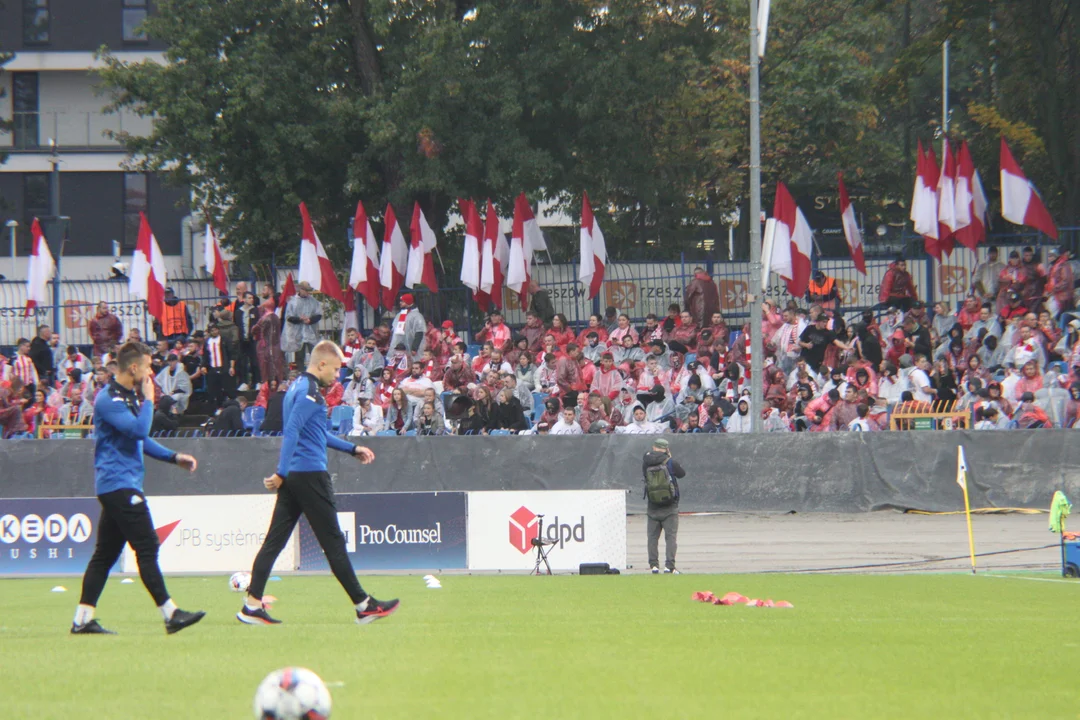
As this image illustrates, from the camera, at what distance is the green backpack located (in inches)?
672

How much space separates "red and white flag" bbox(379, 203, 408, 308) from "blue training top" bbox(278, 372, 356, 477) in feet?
65.7

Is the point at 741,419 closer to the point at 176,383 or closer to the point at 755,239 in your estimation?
the point at 755,239

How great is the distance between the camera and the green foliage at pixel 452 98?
31328 millimetres

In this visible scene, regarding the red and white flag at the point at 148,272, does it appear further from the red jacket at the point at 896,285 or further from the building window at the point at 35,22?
the building window at the point at 35,22

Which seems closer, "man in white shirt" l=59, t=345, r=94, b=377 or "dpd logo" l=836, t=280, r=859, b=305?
"man in white shirt" l=59, t=345, r=94, b=377

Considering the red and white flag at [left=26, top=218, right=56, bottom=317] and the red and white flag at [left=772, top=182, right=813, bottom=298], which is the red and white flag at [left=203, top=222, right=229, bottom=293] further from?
the red and white flag at [left=772, top=182, right=813, bottom=298]

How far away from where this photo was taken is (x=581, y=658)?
789cm

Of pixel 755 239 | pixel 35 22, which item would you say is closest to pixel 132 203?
pixel 35 22

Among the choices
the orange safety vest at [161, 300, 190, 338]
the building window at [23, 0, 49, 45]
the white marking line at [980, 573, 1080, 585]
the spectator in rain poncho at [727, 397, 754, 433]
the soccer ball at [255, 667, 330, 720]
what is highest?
the building window at [23, 0, 49, 45]

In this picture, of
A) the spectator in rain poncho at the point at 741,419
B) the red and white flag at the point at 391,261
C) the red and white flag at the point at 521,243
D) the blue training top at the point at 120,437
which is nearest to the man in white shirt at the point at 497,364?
the red and white flag at the point at 521,243

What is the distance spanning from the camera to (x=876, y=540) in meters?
19.5

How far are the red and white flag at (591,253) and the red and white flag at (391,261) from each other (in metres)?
4.10

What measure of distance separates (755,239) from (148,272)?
45.0 feet

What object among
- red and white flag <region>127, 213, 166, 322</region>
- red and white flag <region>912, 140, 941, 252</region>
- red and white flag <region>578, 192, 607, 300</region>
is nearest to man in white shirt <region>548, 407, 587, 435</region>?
red and white flag <region>578, 192, 607, 300</region>
